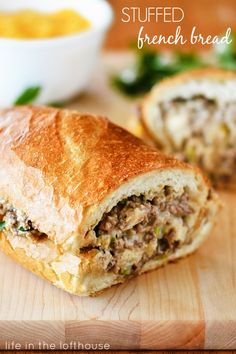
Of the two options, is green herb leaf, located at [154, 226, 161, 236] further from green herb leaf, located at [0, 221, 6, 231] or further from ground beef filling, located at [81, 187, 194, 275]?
green herb leaf, located at [0, 221, 6, 231]

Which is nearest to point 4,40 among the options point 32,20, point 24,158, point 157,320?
point 32,20

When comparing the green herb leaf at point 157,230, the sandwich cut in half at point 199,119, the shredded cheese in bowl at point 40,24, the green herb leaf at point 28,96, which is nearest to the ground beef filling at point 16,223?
the green herb leaf at point 157,230

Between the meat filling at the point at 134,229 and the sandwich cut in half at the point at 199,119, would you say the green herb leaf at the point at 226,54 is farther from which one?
the meat filling at the point at 134,229

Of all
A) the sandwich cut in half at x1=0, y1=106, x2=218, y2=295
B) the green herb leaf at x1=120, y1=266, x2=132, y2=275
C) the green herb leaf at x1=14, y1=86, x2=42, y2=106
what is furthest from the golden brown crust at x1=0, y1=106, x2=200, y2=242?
the green herb leaf at x1=14, y1=86, x2=42, y2=106

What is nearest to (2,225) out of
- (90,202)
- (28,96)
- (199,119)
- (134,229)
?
(90,202)

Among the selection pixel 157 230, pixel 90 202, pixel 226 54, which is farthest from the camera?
pixel 226 54

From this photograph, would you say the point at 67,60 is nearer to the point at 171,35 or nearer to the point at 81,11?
the point at 81,11

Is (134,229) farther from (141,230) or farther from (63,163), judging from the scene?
(63,163)

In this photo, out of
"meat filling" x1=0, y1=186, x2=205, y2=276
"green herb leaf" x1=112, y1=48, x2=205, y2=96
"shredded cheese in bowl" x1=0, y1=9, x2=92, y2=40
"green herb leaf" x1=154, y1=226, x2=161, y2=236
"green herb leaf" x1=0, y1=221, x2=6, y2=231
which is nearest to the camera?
"meat filling" x1=0, y1=186, x2=205, y2=276
